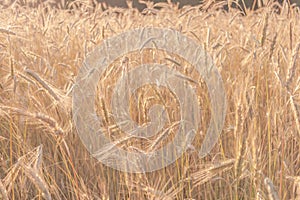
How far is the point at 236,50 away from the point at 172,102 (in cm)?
72

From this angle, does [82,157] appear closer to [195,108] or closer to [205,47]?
[195,108]

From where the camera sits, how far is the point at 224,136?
49.3 inches

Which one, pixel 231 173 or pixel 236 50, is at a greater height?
pixel 236 50

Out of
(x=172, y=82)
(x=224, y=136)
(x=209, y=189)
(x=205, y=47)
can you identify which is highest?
(x=205, y=47)

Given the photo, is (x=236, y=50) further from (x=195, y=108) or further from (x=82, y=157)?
(x=82, y=157)

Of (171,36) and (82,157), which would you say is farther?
(171,36)

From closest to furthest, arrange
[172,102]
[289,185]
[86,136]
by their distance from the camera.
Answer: [289,185], [86,136], [172,102]

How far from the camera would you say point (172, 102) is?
143 cm

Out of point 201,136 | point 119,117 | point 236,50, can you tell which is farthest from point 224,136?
point 236,50

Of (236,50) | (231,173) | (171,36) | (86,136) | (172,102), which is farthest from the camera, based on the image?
(171,36)

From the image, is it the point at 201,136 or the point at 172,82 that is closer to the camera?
the point at 201,136

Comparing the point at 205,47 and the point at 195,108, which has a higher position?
the point at 205,47

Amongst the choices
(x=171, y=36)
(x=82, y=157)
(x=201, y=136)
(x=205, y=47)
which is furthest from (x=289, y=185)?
(x=171, y=36)

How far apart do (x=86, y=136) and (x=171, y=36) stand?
1133mm
